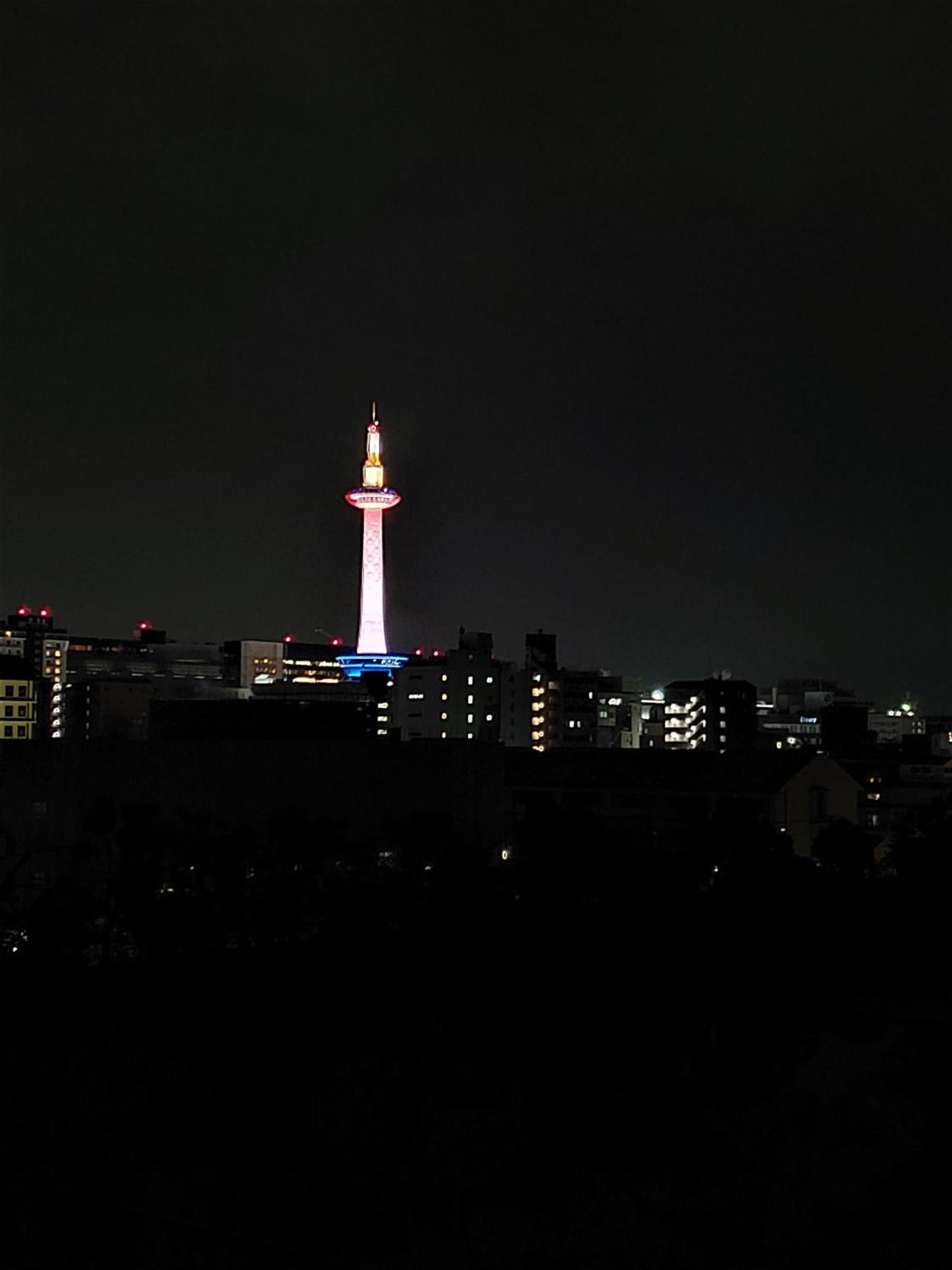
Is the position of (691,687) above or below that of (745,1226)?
above

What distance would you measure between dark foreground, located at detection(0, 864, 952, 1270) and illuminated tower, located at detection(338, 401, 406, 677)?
34.4 metres

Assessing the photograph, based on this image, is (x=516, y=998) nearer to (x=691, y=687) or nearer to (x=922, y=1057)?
(x=922, y=1057)

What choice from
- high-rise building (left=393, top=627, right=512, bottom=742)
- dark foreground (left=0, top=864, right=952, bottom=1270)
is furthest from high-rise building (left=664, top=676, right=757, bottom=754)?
dark foreground (left=0, top=864, right=952, bottom=1270)

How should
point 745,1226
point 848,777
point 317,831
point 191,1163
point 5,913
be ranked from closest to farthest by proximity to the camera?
point 745,1226 < point 191,1163 < point 5,913 < point 317,831 < point 848,777

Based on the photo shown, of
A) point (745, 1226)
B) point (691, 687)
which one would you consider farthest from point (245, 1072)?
point (691, 687)

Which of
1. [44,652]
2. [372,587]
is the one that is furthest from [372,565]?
[44,652]

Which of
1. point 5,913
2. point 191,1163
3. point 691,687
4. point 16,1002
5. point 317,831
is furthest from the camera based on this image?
point 691,687

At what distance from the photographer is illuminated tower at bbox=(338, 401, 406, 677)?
39.8 m

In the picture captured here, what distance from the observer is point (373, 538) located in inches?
1693

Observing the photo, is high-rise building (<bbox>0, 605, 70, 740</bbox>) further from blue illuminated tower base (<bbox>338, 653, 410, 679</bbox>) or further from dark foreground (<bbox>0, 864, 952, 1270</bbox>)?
dark foreground (<bbox>0, 864, 952, 1270</bbox>)

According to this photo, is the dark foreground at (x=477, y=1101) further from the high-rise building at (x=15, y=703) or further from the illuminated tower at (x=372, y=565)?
the illuminated tower at (x=372, y=565)

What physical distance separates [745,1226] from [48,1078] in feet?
6.18

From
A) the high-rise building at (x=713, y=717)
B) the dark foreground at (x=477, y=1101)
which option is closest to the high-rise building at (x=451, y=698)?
the high-rise building at (x=713, y=717)

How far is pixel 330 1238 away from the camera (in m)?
2.98
